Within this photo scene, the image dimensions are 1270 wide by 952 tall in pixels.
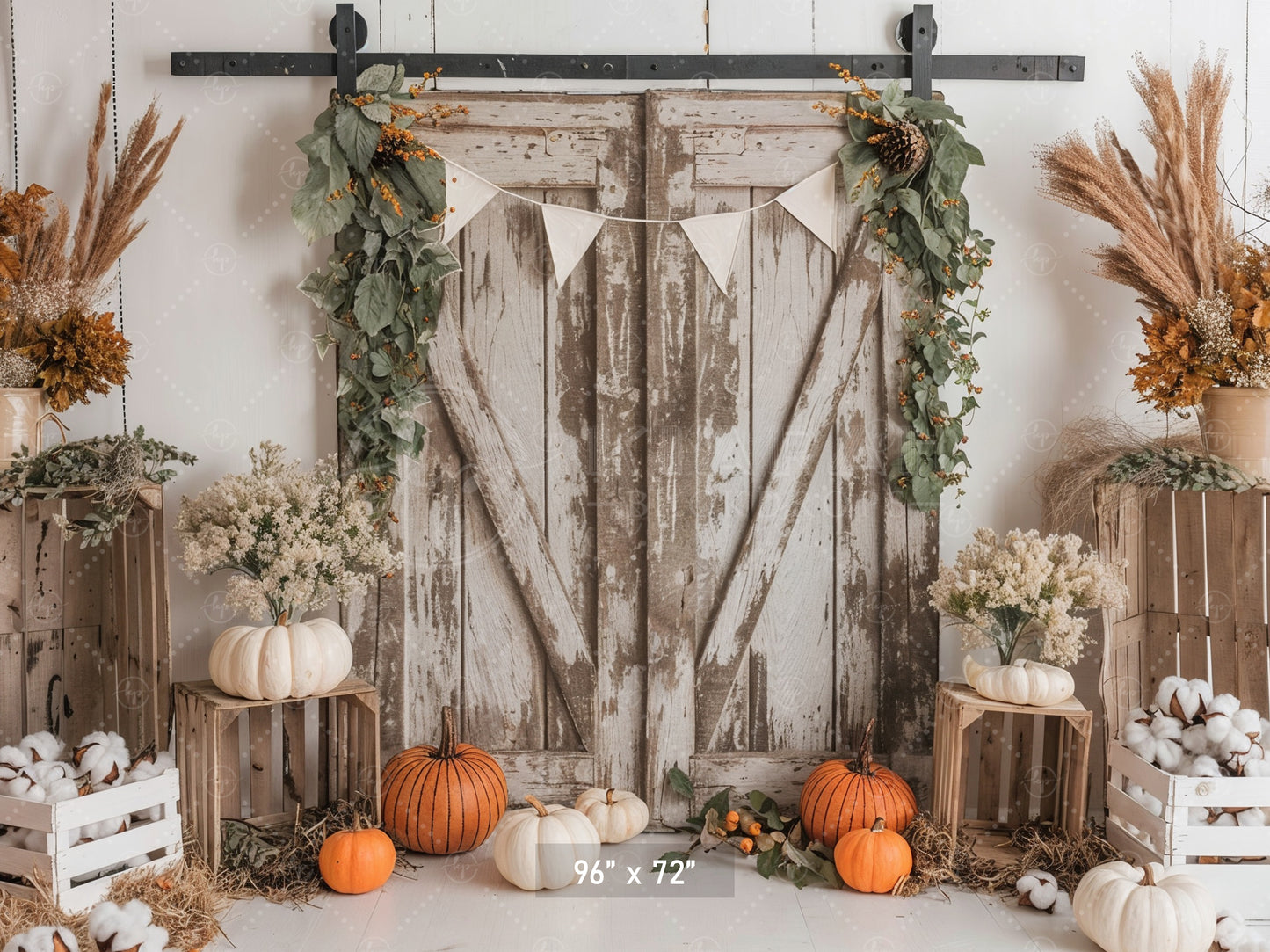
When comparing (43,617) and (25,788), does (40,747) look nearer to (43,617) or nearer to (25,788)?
(25,788)

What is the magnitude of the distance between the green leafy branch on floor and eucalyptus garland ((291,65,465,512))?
1311mm

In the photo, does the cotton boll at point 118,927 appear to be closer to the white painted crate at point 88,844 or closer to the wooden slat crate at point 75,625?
the white painted crate at point 88,844

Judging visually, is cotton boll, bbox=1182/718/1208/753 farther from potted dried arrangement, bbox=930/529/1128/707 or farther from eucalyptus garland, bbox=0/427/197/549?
eucalyptus garland, bbox=0/427/197/549

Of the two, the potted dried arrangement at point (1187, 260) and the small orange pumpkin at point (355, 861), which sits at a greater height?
the potted dried arrangement at point (1187, 260)

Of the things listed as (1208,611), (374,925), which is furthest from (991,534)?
(374,925)

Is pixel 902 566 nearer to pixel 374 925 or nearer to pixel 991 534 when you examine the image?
pixel 991 534

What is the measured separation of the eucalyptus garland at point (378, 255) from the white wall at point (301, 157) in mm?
149

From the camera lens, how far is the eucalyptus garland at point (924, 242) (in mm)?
2701

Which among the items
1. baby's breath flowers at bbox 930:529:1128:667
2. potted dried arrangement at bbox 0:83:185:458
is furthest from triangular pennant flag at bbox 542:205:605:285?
baby's breath flowers at bbox 930:529:1128:667

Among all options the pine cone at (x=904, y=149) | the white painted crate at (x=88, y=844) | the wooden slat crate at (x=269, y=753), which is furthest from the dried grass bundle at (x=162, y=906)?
the pine cone at (x=904, y=149)

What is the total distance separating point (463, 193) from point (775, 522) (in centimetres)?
134

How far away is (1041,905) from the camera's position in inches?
90.5

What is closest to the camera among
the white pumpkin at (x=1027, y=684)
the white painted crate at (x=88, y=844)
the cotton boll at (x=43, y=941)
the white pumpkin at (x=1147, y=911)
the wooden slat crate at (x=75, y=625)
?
the cotton boll at (x=43, y=941)

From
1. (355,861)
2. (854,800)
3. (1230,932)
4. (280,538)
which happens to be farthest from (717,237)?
(1230,932)
